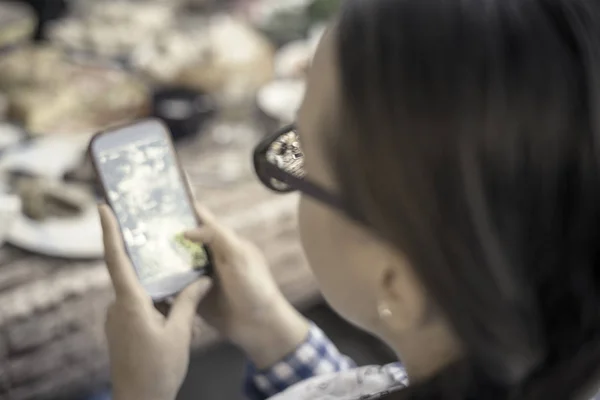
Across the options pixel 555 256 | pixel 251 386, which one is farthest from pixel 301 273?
pixel 555 256

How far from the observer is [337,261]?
0.49 meters

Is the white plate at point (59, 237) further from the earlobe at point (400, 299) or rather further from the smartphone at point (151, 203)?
the earlobe at point (400, 299)

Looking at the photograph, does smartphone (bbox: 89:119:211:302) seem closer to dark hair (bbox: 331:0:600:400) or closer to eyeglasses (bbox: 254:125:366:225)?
eyeglasses (bbox: 254:125:366:225)

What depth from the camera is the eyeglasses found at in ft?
1.56

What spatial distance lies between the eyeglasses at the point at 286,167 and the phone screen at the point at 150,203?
6.3 inches

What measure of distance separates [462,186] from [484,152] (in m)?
0.02

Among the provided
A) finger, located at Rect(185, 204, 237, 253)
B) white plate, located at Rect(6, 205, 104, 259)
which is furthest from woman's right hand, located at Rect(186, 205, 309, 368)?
white plate, located at Rect(6, 205, 104, 259)

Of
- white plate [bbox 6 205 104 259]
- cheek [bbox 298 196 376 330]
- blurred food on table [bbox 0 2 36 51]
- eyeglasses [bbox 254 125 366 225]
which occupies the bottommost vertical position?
white plate [bbox 6 205 104 259]

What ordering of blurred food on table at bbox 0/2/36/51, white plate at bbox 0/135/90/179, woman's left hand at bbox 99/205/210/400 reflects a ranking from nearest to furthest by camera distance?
woman's left hand at bbox 99/205/210/400 → white plate at bbox 0/135/90/179 → blurred food on table at bbox 0/2/36/51

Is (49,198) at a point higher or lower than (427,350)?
lower

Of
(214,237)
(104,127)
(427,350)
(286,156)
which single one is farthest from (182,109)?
(427,350)

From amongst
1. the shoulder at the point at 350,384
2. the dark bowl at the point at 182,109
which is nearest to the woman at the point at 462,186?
the shoulder at the point at 350,384

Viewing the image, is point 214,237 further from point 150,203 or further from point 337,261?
point 337,261

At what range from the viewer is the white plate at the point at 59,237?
2.49 feet
